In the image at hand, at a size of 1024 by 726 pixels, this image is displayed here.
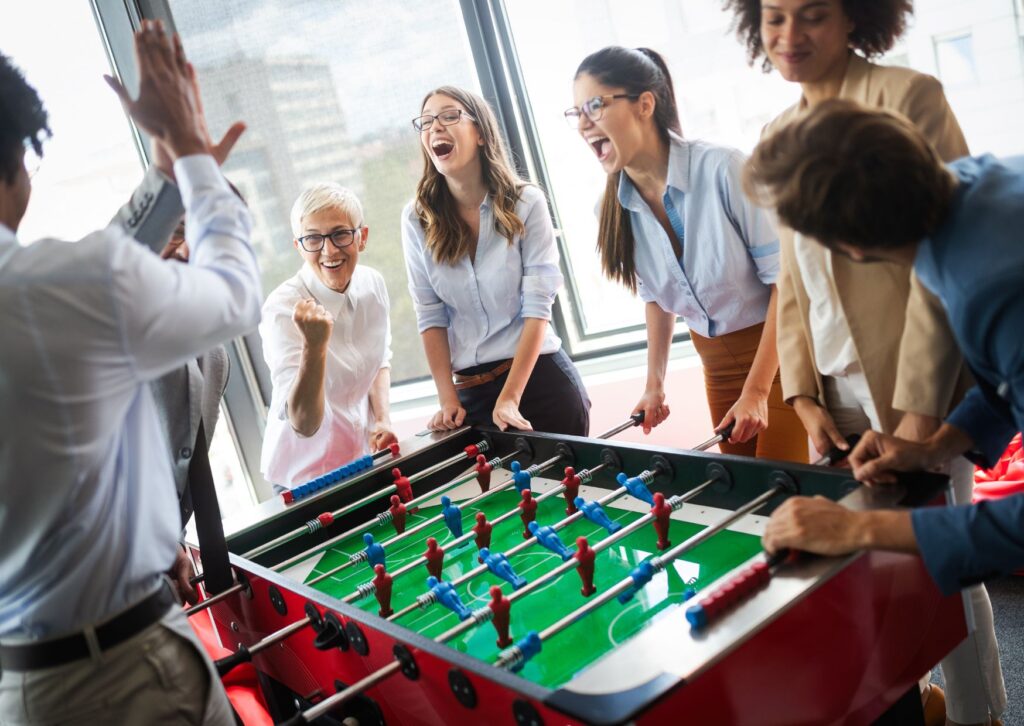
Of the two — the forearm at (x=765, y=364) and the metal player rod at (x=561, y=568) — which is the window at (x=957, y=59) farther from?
the metal player rod at (x=561, y=568)

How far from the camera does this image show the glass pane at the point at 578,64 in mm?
3584

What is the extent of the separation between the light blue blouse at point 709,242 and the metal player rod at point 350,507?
2.23 ft

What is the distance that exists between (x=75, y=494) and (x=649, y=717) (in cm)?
79

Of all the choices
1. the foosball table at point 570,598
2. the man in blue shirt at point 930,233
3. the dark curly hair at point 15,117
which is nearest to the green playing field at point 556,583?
the foosball table at point 570,598

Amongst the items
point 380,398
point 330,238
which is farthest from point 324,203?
point 380,398

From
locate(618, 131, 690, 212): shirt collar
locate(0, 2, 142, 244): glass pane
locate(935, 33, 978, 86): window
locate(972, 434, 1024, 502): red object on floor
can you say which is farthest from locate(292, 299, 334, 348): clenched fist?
locate(0, 2, 142, 244): glass pane

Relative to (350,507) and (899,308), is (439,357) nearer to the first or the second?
(350,507)

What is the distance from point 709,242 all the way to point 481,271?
735 mm

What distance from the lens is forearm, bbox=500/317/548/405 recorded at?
8.47 feet

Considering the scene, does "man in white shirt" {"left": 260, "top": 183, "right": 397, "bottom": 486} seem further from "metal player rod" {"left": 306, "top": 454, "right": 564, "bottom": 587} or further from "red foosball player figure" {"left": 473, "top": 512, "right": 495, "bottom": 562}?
"red foosball player figure" {"left": 473, "top": 512, "right": 495, "bottom": 562}

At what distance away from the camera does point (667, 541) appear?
166cm

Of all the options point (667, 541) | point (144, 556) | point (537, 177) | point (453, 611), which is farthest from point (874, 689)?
point (537, 177)

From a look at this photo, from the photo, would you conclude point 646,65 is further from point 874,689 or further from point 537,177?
point 537,177

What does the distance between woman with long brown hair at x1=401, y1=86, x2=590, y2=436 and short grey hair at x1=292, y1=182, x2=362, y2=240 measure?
0.18 m
